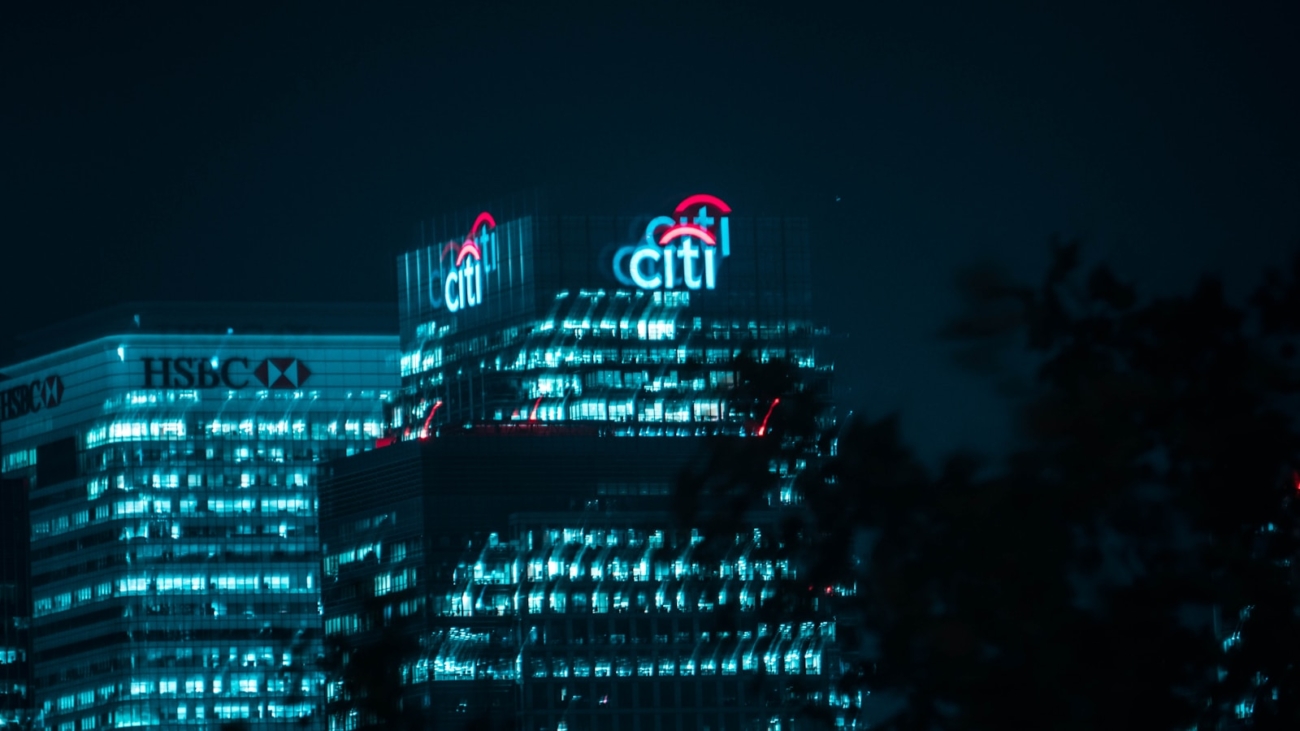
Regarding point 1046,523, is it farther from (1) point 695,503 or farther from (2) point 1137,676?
(1) point 695,503

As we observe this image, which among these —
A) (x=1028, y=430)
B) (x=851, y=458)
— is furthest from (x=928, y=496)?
(x=1028, y=430)

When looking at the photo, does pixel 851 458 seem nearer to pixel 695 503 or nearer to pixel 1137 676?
pixel 695 503

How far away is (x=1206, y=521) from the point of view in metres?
38.2

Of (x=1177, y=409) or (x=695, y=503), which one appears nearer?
(x=1177, y=409)

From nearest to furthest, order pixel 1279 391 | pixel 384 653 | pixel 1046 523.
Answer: pixel 1046 523 < pixel 1279 391 < pixel 384 653

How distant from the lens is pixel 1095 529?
36500 millimetres

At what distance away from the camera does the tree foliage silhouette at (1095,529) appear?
3566cm

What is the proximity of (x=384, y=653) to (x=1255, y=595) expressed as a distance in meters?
15.8

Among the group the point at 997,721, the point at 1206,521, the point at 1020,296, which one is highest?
the point at 1020,296

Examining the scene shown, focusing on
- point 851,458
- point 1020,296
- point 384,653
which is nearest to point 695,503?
point 851,458

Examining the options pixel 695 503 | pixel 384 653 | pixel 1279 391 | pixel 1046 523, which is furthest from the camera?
pixel 384 653

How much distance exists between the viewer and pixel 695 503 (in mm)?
40656

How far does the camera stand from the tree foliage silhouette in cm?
3566

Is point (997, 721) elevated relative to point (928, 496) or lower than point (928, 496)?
lower
